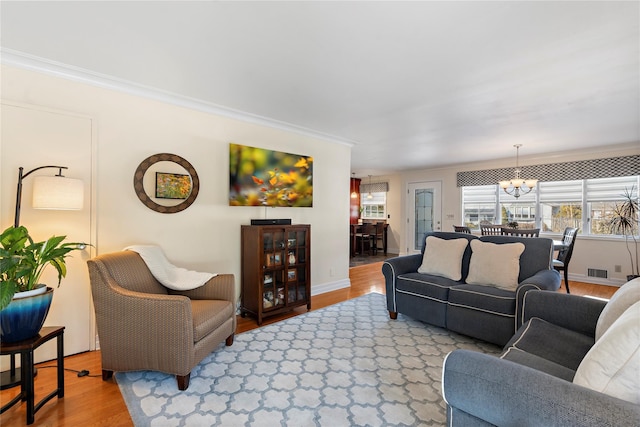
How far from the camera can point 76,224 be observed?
8.00 feet

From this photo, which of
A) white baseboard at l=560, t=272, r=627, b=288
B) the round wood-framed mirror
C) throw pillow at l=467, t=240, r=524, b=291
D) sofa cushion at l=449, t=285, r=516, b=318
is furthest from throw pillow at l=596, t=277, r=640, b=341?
white baseboard at l=560, t=272, r=627, b=288

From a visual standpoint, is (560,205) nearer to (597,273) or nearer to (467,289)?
(597,273)

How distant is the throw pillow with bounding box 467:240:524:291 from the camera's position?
271 centimetres

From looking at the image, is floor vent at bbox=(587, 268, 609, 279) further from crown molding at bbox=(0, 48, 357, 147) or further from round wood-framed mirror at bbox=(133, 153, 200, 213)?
round wood-framed mirror at bbox=(133, 153, 200, 213)

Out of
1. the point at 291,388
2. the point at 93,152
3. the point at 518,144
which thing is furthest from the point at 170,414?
the point at 518,144

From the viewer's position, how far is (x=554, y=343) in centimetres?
163

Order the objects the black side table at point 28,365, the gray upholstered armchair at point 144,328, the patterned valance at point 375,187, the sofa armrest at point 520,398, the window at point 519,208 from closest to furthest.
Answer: the sofa armrest at point 520,398, the black side table at point 28,365, the gray upholstered armchair at point 144,328, the window at point 519,208, the patterned valance at point 375,187

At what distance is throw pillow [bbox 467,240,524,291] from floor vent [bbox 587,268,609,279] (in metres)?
3.57

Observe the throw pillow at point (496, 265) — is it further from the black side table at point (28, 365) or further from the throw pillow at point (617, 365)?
the black side table at point (28, 365)

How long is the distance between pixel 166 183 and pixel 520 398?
303cm

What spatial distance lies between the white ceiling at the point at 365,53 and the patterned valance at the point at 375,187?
15.8 ft

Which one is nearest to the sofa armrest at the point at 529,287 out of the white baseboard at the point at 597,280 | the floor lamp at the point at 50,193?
the floor lamp at the point at 50,193

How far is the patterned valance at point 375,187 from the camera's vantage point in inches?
331

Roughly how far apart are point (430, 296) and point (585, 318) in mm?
1274
